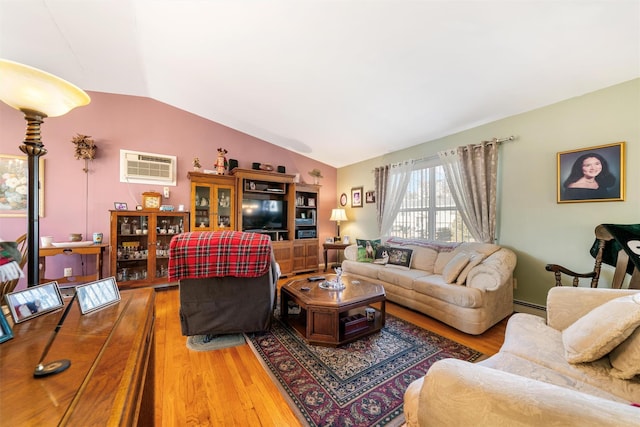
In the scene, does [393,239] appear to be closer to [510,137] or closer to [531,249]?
[531,249]

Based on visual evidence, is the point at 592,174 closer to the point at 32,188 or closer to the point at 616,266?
the point at 616,266

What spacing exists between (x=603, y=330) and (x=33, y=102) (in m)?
2.63

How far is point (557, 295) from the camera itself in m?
1.55

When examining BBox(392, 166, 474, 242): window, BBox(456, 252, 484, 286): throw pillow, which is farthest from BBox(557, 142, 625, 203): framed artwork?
BBox(392, 166, 474, 242): window

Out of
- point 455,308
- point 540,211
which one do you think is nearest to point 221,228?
point 455,308

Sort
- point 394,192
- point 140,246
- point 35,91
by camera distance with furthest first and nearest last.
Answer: point 394,192, point 140,246, point 35,91

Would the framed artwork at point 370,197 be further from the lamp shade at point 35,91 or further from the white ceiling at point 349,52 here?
the lamp shade at point 35,91

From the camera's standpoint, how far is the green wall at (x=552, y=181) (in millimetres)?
2180

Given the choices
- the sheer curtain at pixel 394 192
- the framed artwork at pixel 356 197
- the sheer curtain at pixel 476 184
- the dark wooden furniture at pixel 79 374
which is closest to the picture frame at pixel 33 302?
the dark wooden furniture at pixel 79 374

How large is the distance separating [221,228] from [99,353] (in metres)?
3.67

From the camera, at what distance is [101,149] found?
3.58 m

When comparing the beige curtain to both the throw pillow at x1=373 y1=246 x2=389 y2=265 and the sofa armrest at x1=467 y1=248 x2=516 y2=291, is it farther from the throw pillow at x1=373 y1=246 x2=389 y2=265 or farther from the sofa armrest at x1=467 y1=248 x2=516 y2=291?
the sofa armrest at x1=467 y1=248 x2=516 y2=291

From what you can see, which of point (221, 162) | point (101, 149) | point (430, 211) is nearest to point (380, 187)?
point (430, 211)

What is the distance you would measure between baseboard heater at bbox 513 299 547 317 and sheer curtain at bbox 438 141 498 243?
30.0 inches
